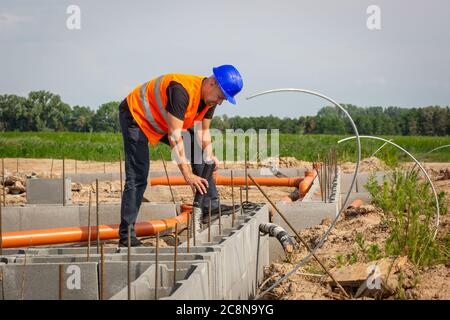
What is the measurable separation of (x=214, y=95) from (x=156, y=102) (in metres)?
0.46

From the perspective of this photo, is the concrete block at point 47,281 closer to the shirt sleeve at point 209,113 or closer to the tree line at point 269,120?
the shirt sleeve at point 209,113

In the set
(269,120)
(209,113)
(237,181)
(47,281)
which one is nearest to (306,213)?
(209,113)

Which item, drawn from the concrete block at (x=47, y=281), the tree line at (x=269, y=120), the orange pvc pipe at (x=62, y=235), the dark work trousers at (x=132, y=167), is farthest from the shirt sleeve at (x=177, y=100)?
the tree line at (x=269, y=120)

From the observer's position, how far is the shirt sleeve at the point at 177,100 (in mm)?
5590

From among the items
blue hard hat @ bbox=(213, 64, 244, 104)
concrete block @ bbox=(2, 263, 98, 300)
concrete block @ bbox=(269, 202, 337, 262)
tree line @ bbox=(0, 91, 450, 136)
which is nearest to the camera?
concrete block @ bbox=(2, 263, 98, 300)

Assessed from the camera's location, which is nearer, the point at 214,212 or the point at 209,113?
the point at 209,113

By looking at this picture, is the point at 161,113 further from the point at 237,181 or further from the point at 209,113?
the point at 237,181

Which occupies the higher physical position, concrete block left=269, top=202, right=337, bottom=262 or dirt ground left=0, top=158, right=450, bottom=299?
concrete block left=269, top=202, right=337, bottom=262

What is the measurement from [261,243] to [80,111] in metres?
60.8

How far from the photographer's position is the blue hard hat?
5.66 m

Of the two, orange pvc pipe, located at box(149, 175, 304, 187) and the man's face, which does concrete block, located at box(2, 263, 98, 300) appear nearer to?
the man's face

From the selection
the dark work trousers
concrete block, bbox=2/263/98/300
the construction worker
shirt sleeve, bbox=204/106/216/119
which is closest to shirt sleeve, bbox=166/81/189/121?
the construction worker

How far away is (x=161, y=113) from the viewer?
580 centimetres

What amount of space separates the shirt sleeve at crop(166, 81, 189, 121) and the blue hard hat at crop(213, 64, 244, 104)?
292mm
